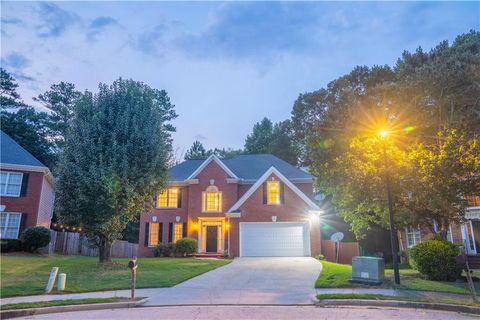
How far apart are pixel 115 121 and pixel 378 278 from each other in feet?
44.6

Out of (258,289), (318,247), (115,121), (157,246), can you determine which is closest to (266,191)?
(318,247)

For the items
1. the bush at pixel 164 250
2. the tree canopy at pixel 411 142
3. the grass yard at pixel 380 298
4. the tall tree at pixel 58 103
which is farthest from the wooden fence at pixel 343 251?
the tall tree at pixel 58 103

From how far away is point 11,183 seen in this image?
25.8m

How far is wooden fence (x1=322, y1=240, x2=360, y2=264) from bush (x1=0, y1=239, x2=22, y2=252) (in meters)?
21.2

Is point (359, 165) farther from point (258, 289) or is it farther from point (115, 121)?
point (115, 121)

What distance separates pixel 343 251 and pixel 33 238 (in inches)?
842

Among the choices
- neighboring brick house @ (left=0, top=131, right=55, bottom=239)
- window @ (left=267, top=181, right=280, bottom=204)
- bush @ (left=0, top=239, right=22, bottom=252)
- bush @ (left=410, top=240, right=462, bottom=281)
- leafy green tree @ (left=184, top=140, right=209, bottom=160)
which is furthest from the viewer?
leafy green tree @ (left=184, top=140, right=209, bottom=160)

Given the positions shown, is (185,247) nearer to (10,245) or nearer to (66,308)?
(10,245)

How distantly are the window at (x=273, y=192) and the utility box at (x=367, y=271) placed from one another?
13693mm

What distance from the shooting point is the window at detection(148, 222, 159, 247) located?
1150 inches

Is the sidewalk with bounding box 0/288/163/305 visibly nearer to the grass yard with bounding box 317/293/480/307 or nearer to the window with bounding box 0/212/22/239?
the grass yard with bounding box 317/293/480/307

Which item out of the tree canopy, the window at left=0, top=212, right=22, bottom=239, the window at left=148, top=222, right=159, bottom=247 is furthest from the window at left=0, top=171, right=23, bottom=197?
the tree canopy

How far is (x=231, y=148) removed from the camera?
63000 mm

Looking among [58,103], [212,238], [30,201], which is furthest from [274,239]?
[58,103]
